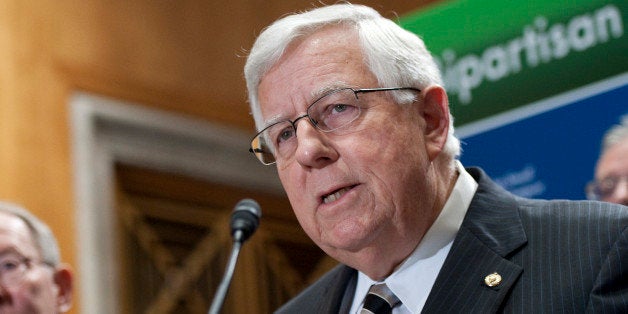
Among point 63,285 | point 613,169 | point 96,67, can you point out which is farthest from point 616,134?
point 96,67

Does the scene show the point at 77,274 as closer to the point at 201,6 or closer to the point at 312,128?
the point at 201,6

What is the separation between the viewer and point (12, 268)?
10.5 feet

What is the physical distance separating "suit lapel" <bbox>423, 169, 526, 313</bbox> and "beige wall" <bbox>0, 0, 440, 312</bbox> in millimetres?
3223

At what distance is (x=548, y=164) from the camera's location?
10.7ft

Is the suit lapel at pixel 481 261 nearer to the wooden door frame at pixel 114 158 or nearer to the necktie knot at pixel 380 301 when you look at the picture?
the necktie knot at pixel 380 301

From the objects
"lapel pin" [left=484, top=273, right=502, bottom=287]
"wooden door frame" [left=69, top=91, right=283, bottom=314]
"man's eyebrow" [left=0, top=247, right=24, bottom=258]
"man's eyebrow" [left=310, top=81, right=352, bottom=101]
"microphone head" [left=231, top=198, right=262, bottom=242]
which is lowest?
"lapel pin" [left=484, top=273, right=502, bottom=287]

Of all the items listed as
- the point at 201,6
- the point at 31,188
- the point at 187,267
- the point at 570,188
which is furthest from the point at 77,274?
the point at 570,188

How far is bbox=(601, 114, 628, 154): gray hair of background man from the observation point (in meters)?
3.04

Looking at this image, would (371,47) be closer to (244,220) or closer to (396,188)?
(396,188)

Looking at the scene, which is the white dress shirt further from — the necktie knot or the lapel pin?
the lapel pin

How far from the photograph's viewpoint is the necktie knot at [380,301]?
2.36 m

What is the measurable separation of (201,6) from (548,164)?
335cm

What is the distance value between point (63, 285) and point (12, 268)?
0.62 feet

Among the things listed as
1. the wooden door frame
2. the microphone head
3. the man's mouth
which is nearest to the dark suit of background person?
the man's mouth
